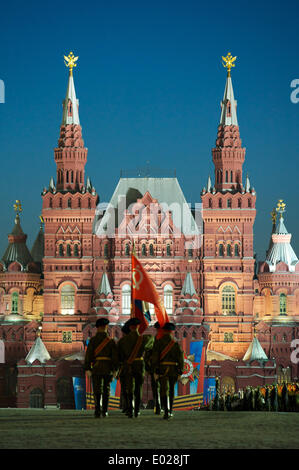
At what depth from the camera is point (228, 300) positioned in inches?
3022

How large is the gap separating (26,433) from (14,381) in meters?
57.8

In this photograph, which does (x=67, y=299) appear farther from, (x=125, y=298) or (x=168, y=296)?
(x=168, y=296)

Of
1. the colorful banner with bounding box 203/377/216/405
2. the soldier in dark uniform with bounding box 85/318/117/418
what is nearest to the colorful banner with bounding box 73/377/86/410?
the colorful banner with bounding box 203/377/216/405

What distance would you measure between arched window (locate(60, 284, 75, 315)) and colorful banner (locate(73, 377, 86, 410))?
7185 millimetres

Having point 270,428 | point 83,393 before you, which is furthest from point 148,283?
point 83,393

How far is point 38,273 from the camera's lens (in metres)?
80.0

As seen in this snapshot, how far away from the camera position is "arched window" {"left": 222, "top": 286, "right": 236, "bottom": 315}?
76.7 m

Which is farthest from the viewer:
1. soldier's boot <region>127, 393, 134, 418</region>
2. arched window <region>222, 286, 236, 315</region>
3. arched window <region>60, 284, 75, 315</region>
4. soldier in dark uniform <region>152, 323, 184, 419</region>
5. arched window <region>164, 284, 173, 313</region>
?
arched window <region>60, 284, 75, 315</region>

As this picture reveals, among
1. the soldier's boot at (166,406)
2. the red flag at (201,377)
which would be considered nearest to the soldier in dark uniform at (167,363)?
the soldier's boot at (166,406)

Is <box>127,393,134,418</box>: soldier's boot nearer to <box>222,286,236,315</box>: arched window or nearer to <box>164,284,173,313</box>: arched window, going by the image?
<box>164,284,173,313</box>: arched window

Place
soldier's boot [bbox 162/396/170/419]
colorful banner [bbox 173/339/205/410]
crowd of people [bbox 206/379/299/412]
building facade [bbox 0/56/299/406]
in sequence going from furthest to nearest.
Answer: building facade [bbox 0/56/299/406], colorful banner [bbox 173/339/205/410], crowd of people [bbox 206/379/299/412], soldier's boot [bbox 162/396/170/419]

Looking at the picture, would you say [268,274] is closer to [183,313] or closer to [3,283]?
[183,313]

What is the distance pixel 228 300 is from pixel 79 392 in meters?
14.0

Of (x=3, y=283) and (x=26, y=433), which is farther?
(x=3, y=283)
